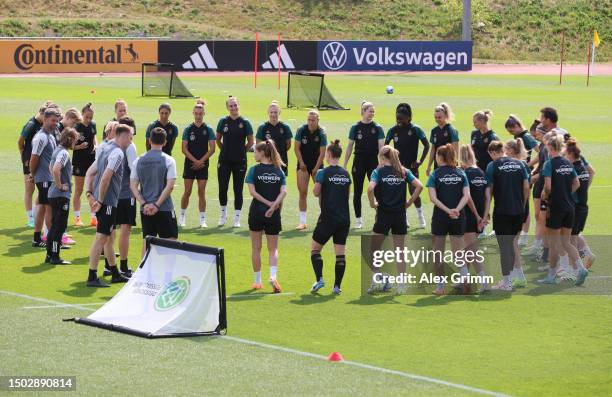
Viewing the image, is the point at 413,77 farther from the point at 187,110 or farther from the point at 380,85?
the point at 187,110

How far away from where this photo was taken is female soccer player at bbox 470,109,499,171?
17.6 m

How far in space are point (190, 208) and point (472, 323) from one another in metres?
9.86

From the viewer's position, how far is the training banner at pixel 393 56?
65000 millimetres

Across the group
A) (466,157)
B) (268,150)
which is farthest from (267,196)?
(466,157)

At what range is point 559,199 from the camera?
14961mm

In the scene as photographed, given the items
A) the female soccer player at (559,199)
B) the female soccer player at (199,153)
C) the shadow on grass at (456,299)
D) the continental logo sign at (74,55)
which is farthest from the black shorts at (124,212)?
the continental logo sign at (74,55)

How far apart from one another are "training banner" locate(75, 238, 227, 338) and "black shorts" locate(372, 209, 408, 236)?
2.97m

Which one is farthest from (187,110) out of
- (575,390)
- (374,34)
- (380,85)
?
(374,34)

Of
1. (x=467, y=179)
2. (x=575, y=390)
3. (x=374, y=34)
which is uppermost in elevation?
(x=374, y=34)

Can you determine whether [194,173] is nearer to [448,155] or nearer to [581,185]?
[448,155]

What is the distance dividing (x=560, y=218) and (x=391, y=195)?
2.35 m

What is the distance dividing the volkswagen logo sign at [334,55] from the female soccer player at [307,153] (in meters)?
45.5

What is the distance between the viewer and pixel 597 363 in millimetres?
11562

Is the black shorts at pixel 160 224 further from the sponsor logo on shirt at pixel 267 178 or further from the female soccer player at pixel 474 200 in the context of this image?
the female soccer player at pixel 474 200
